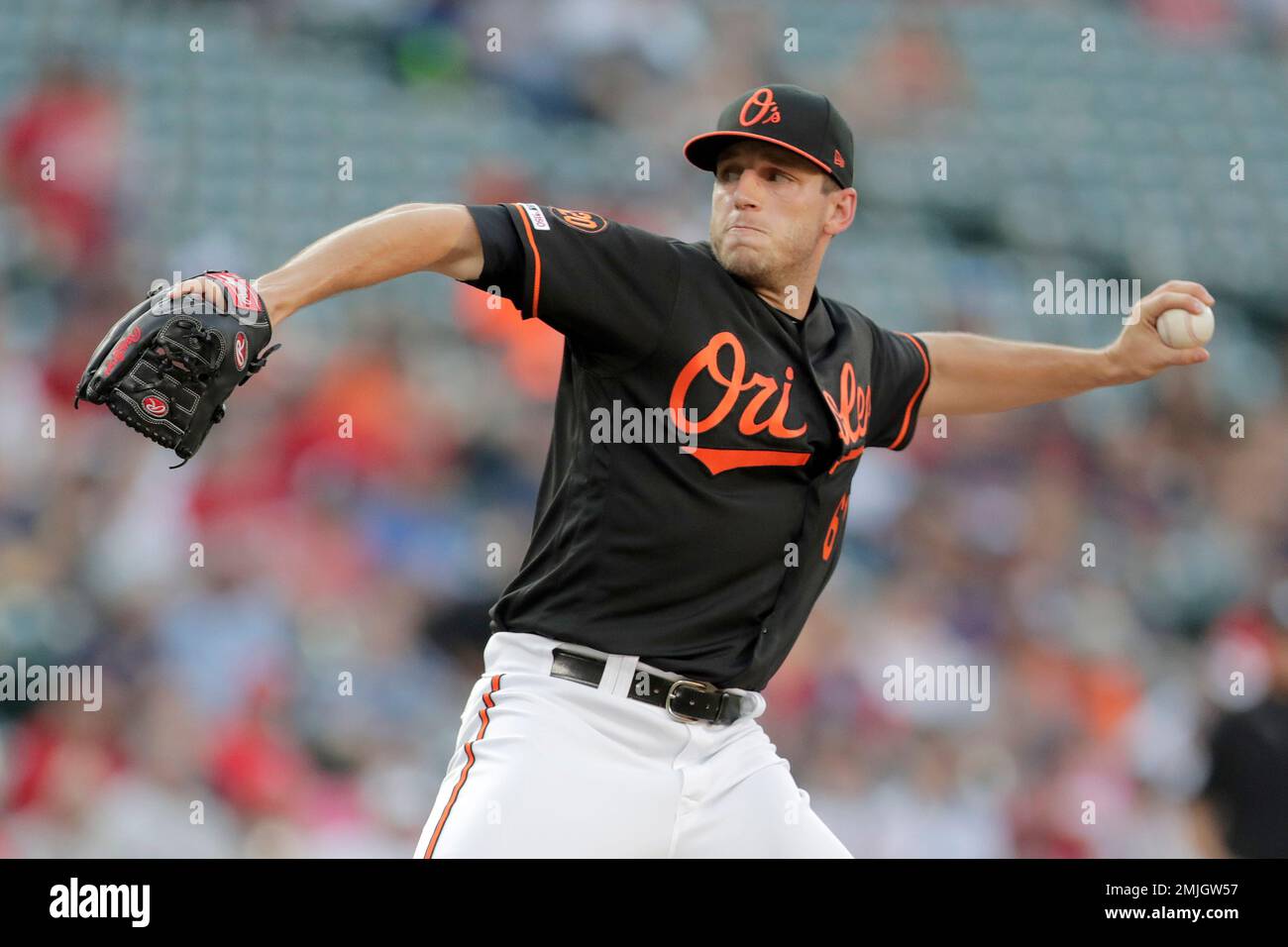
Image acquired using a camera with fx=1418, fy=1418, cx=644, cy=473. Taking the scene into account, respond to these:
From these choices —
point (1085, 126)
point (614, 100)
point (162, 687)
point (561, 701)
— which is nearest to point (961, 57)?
point (1085, 126)

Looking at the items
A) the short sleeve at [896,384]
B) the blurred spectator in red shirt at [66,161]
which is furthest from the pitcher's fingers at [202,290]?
the blurred spectator in red shirt at [66,161]

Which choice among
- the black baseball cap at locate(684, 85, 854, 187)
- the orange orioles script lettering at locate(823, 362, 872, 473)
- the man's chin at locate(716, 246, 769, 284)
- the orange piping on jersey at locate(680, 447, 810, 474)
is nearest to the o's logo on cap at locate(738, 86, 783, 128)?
the black baseball cap at locate(684, 85, 854, 187)

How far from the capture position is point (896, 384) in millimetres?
3705

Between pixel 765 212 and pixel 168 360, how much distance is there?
147cm

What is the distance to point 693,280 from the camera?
3096mm

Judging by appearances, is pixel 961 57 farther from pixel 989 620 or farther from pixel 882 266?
pixel 989 620

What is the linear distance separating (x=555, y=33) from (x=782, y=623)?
5005mm

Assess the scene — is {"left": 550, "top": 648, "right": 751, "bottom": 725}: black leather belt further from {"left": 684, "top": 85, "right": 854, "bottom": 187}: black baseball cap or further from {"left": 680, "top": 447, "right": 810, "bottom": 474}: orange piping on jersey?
{"left": 684, "top": 85, "right": 854, "bottom": 187}: black baseball cap

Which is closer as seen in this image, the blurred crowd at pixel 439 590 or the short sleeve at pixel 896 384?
the short sleeve at pixel 896 384

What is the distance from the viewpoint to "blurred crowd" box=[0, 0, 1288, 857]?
564 centimetres

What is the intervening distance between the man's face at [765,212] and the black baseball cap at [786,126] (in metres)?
0.04

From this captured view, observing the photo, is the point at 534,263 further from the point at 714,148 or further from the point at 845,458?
the point at 845,458

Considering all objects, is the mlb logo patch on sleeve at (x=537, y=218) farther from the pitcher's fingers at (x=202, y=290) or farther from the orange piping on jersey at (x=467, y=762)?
the orange piping on jersey at (x=467, y=762)

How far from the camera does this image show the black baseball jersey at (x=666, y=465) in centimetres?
298
